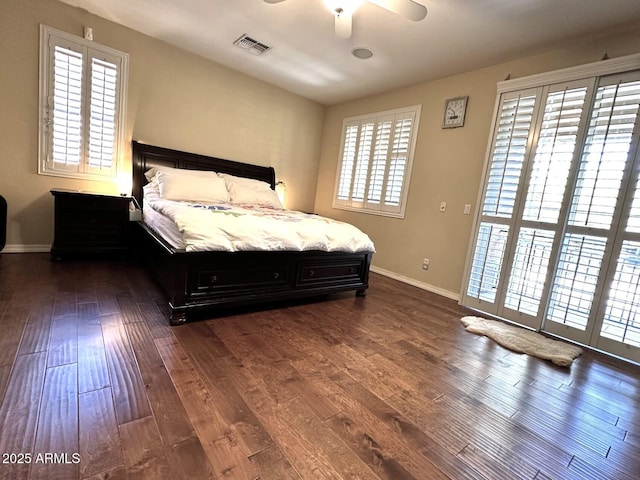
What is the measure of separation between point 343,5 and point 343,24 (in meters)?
0.15

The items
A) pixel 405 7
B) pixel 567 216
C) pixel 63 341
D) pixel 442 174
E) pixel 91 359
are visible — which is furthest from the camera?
pixel 442 174

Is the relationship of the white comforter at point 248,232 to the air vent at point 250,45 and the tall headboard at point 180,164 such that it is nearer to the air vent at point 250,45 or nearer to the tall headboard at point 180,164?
the tall headboard at point 180,164

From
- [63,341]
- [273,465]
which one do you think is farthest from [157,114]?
[273,465]

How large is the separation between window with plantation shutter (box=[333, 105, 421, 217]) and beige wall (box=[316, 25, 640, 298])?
0.13 metres

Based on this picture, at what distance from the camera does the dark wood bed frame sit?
2072 millimetres

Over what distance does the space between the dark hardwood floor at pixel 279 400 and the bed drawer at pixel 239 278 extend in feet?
0.82

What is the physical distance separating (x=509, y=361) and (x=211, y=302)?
2.20m

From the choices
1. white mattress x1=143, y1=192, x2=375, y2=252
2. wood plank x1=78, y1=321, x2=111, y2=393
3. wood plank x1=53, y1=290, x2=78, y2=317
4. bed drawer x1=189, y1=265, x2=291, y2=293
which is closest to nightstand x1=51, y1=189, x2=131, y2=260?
white mattress x1=143, y1=192, x2=375, y2=252

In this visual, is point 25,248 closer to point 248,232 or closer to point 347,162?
point 248,232

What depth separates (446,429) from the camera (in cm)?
137

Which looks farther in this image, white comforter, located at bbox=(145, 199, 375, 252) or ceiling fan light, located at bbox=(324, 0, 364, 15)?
ceiling fan light, located at bbox=(324, 0, 364, 15)

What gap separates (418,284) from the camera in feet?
12.7

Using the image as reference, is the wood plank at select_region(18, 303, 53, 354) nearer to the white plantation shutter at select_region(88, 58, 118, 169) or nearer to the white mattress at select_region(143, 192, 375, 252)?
the white mattress at select_region(143, 192, 375, 252)

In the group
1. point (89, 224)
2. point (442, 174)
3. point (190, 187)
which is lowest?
point (89, 224)
